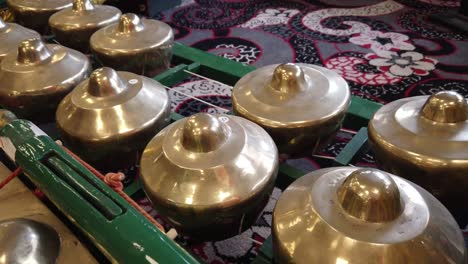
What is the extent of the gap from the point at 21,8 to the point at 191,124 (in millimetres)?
688

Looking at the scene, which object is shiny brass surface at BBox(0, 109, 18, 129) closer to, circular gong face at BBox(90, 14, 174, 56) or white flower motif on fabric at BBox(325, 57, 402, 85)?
circular gong face at BBox(90, 14, 174, 56)

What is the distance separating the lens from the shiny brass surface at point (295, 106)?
55 cm

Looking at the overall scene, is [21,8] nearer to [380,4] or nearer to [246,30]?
[246,30]

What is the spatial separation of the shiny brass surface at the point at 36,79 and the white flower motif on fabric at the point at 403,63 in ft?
3.75

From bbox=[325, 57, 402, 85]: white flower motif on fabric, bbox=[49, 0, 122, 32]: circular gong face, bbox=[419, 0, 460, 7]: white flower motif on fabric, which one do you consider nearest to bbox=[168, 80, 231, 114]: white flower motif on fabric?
bbox=[325, 57, 402, 85]: white flower motif on fabric

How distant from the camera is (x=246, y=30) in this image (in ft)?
6.39

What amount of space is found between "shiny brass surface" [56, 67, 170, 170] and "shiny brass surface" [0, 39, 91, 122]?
0.06m

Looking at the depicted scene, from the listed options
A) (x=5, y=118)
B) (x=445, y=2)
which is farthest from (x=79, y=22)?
(x=445, y=2)

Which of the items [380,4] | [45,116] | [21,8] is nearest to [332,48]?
[380,4]

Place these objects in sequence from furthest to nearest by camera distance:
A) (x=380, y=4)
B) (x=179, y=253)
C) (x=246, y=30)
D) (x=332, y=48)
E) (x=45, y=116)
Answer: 1. (x=380, y=4)
2. (x=246, y=30)
3. (x=332, y=48)
4. (x=45, y=116)
5. (x=179, y=253)

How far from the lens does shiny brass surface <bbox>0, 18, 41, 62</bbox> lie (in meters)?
0.82

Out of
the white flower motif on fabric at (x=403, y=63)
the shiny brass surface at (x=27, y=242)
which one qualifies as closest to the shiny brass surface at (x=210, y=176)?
the shiny brass surface at (x=27, y=242)

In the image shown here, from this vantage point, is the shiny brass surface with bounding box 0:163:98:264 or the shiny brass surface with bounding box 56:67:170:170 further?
the shiny brass surface with bounding box 56:67:170:170

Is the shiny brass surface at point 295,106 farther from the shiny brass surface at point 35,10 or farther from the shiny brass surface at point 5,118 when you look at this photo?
the shiny brass surface at point 35,10
